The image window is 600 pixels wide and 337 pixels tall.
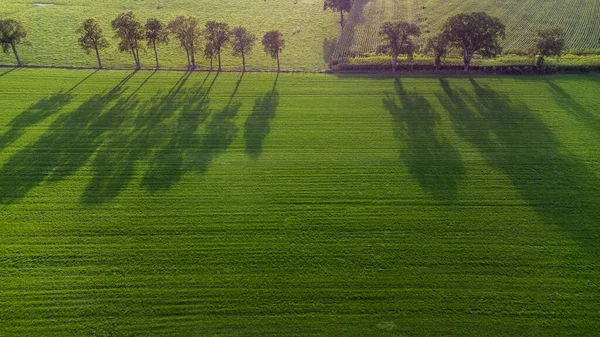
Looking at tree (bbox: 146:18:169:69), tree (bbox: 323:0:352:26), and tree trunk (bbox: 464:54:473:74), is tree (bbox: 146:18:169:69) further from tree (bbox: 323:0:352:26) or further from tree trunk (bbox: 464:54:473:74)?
tree trunk (bbox: 464:54:473:74)

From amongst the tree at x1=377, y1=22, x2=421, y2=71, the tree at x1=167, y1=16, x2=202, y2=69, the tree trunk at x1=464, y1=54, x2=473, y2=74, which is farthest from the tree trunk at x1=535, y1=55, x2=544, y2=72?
the tree at x1=167, y1=16, x2=202, y2=69

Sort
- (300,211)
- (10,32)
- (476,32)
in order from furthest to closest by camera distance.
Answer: (10,32)
(476,32)
(300,211)

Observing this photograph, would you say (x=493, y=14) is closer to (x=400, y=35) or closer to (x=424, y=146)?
(x=400, y=35)

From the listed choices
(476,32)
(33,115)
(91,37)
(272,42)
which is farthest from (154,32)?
(476,32)

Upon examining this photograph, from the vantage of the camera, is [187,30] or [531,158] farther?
[187,30]

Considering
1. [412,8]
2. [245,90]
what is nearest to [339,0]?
[412,8]

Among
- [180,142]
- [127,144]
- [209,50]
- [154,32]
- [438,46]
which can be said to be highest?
[154,32]
